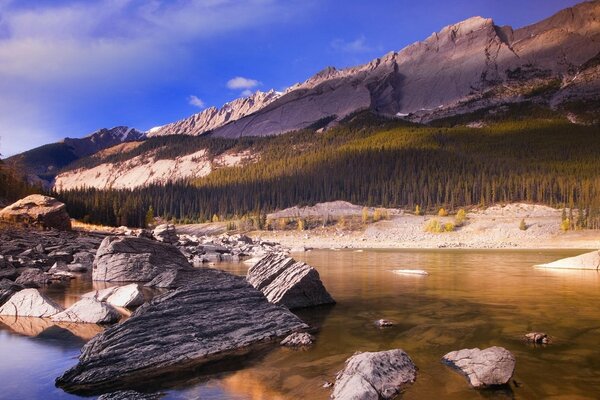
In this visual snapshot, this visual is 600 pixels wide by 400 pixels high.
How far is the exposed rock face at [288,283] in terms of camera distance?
19.3m

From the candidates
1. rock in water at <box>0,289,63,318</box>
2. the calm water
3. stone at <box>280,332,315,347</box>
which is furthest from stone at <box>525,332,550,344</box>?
rock in water at <box>0,289,63,318</box>

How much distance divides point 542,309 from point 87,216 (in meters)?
87.5

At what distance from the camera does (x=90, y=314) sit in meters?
16.3

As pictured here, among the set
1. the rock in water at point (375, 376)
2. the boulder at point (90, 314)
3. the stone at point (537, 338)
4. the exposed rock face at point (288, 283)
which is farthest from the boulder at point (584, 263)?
the boulder at point (90, 314)

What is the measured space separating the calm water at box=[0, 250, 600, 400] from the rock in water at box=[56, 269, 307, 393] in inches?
36.1

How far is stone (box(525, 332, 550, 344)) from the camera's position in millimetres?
13352

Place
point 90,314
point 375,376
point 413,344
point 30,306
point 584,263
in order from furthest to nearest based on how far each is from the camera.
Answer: point 584,263 → point 30,306 → point 90,314 → point 413,344 → point 375,376

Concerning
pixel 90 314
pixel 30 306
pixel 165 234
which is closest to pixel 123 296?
pixel 90 314

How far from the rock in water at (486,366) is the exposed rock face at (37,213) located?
47677mm

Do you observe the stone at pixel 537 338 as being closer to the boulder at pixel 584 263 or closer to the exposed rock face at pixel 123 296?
the exposed rock face at pixel 123 296

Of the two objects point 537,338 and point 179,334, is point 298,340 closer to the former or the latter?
point 179,334

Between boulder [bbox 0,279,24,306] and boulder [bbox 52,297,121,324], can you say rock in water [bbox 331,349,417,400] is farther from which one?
boulder [bbox 0,279,24,306]

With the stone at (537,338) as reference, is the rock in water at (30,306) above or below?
above

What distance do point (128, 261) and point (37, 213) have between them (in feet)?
84.9
